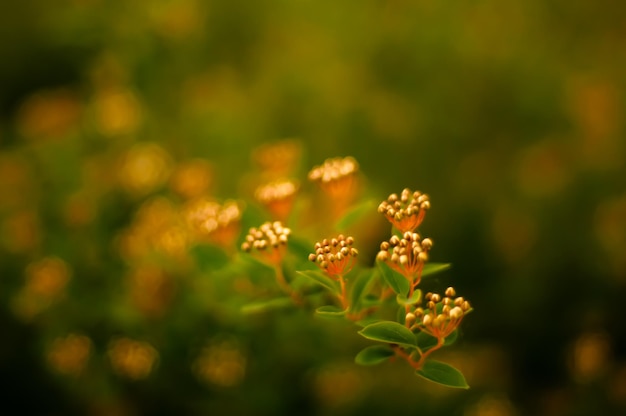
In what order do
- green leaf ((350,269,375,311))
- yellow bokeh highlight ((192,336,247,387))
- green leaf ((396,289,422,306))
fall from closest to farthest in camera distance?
1. green leaf ((396,289,422,306))
2. green leaf ((350,269,375,311))
3. yellow bokeh highlight ((192,336,247,387))

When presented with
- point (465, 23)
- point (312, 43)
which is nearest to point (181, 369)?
point (312, 43)

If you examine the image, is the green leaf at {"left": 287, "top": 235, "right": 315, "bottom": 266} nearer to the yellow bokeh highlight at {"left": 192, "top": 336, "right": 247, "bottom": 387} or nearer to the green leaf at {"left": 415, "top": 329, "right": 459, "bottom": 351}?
the green leaf at {"left": 415, "top": 329, "right": 459, "bottom": 351}

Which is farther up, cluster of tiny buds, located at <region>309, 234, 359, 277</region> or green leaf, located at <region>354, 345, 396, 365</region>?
cluster of tiny buds, located at <region>309, 234, 359, 277</region>

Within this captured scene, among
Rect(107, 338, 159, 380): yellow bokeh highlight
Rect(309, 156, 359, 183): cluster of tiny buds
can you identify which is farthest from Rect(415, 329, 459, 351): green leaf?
Rect(107, 338, 159, 380): yellow bokeh highlight

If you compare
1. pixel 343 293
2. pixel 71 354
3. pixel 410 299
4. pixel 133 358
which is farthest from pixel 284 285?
pixel 71 354

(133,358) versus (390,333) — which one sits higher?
(390,333)

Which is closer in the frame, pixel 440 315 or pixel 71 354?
pixel 440 315

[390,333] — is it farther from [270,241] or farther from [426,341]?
[270,241]
